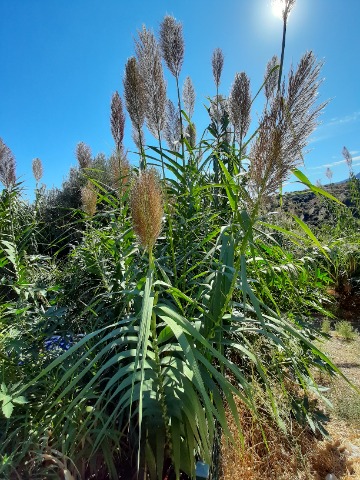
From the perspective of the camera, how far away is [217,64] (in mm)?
2879

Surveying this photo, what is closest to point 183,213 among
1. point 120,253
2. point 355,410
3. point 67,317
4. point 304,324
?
point 120,253

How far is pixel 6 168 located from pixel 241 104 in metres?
2.15

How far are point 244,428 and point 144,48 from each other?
194cm

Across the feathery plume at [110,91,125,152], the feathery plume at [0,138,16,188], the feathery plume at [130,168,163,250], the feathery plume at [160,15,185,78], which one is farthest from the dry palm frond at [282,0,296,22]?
the feathery plume at [0,138,16,188]

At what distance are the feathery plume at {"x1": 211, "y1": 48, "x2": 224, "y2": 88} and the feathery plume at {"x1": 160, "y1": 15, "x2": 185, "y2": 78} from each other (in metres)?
0.75

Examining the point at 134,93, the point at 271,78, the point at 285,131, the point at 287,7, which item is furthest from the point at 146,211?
the point at 271,78

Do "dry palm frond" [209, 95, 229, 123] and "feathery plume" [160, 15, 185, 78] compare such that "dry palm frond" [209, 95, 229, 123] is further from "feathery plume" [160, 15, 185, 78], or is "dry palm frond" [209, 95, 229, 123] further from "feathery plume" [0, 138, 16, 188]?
"feathery plume" [0, 138, 16, 188]

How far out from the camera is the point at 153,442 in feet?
4.58

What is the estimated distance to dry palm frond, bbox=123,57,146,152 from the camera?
1678 millimetres

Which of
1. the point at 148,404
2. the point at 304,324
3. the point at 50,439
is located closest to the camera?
the point at 148,404

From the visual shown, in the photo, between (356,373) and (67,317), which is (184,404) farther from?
(356,373)

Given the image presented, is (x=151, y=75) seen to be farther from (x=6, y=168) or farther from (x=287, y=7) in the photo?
(x=6, y=168)

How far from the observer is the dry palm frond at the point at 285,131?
1124mm

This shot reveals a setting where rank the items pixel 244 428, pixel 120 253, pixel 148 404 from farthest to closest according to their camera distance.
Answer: pixel 244 428, pixel 120 253, pixel 148 404
